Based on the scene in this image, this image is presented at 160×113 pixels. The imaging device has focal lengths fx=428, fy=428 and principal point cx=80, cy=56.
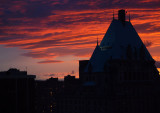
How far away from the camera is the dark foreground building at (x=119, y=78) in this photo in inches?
6289

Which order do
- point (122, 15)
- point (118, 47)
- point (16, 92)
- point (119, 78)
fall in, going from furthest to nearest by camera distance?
1. point (122, 15)
2. point (119, 78)
3. point (118, 47)
4. point (16, 92)

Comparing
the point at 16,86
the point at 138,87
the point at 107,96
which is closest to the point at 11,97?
the point at 16,86

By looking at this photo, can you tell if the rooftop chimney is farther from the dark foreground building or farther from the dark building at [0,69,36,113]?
the dark building at [0,69,36,113]

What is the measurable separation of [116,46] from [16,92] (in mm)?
58781

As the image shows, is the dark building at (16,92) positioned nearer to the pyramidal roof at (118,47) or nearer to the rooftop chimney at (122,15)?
the pyramidal roof at (118,47)

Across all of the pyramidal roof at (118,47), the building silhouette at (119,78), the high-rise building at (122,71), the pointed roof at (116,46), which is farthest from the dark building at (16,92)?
the high-rise building at (122,71)

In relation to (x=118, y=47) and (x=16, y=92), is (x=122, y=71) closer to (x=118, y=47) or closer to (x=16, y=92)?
(x=118, y=47)

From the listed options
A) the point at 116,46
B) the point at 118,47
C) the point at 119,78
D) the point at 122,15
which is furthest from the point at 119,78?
the point at 122,15

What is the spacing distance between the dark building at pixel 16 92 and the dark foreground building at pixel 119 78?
1963 inches

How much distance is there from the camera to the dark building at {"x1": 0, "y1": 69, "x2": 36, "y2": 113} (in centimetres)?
10844

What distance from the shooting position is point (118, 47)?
160 meters

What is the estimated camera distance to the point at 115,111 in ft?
518

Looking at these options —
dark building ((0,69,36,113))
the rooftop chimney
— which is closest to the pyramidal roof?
the rooftop chimney

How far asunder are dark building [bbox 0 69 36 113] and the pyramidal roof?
1953 inches
